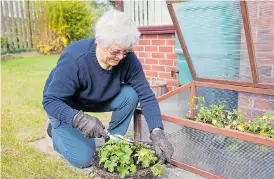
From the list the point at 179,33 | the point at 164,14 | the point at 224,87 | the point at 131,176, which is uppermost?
the point at 164,14

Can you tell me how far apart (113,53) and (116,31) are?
0.46 ft

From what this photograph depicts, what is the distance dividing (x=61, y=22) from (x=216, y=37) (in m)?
7.67

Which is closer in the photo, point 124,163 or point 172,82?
point 124,163

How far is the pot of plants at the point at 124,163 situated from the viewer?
5.70 ft

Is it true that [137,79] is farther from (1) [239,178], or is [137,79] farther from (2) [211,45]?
(1) [239,178]

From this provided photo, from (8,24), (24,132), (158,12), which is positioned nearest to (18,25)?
(8,24)

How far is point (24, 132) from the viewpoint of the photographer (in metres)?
2.81

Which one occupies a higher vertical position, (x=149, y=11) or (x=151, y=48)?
(x=149, y=11)

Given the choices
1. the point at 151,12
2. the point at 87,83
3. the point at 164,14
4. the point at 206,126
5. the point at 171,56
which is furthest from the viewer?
the point at 151,12

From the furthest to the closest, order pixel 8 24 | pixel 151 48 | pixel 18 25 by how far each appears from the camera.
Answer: pixel 18 25
pixel 8 24
pixel 151 48

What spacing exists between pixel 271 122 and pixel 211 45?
2.52ft

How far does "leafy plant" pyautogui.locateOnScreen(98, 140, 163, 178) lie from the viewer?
176cm

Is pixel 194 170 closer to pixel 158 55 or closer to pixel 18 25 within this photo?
pixel 158 55

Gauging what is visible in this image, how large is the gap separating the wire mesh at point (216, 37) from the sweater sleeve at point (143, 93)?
2.08 feet
